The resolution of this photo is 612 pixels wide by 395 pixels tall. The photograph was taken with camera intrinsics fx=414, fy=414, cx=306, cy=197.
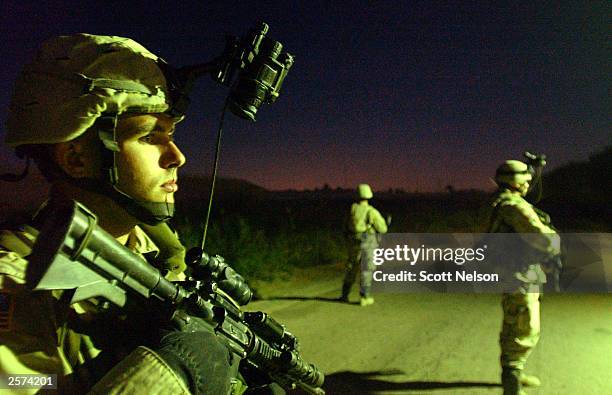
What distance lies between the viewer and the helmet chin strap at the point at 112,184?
1440 millimetres

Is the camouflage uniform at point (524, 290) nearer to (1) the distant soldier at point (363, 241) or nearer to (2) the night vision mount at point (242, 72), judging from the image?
(2) the night vision mount at point (242, 72)

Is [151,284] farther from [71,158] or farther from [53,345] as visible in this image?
[71,158]

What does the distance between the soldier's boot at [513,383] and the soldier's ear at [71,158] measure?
397 cm

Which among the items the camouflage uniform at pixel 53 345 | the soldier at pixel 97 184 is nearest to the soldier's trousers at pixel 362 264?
the soldier at pixel 97 184

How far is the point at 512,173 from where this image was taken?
13.4ft

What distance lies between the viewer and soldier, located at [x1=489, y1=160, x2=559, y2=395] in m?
3.80

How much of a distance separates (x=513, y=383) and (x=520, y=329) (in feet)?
1.65

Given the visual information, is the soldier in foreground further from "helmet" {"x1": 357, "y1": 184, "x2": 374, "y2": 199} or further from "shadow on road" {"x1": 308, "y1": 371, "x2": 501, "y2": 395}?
"helmet" {"x1": 357, "y1": 184, "x2": 374, "y2": 199}

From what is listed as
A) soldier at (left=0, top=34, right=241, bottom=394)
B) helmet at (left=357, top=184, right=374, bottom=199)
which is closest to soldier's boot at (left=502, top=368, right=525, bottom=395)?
soldier at (left=0, top=34, right=241, bottom=394)

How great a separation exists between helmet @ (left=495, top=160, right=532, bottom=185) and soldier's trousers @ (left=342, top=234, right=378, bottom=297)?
3.59 m

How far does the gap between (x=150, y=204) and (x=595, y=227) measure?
67.9ft

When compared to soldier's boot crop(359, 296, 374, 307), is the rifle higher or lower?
lower

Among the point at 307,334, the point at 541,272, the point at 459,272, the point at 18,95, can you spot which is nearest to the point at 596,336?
the point at 541,272

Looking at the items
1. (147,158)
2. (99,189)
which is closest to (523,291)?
(147,158)
